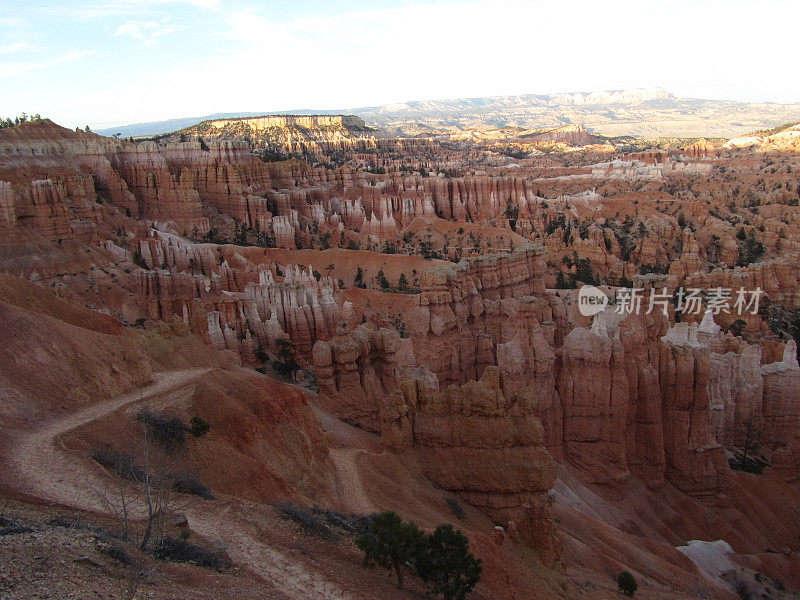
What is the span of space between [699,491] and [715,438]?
2.55 metres

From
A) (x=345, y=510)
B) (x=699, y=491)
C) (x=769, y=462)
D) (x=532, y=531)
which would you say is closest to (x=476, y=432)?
(x=532, y=531)

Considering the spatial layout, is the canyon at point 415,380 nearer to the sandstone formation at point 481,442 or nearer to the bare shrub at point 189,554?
the sandstone formation at point 481,442

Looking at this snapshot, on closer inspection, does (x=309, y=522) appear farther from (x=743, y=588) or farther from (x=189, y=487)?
(x=743, y=588)

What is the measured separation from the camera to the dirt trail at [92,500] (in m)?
9.49

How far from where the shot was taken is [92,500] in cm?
1041

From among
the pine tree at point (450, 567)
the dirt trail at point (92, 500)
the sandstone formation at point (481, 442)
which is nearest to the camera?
the dirt trail at point (92, 500)

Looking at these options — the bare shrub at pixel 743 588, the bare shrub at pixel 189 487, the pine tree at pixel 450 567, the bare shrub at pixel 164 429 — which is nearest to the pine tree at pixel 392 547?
the pine tree at pixel 450 567

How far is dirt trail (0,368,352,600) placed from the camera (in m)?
9.49

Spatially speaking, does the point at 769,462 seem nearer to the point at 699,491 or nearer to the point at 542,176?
the point at 699,491

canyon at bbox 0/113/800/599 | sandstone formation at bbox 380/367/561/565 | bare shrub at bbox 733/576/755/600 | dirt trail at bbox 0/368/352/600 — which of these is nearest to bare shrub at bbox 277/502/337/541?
canyon at bbox 0/113/800/599

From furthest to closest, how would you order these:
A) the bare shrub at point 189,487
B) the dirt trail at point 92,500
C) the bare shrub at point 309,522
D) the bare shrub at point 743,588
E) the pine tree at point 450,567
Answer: the bare shrub at point 743,588
the bare shrub at point 189,487
the bare shrub at point 309,522
the pine tree at point 450,567
the dirt trail at point 92,500

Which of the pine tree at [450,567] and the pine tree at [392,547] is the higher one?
the pine tree at [392,547]

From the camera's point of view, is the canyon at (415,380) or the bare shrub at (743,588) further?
the bare shrub at (743,588)

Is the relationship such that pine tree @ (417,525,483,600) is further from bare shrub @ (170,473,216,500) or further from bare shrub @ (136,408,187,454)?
bare shrub @ (136,408,187,454)
